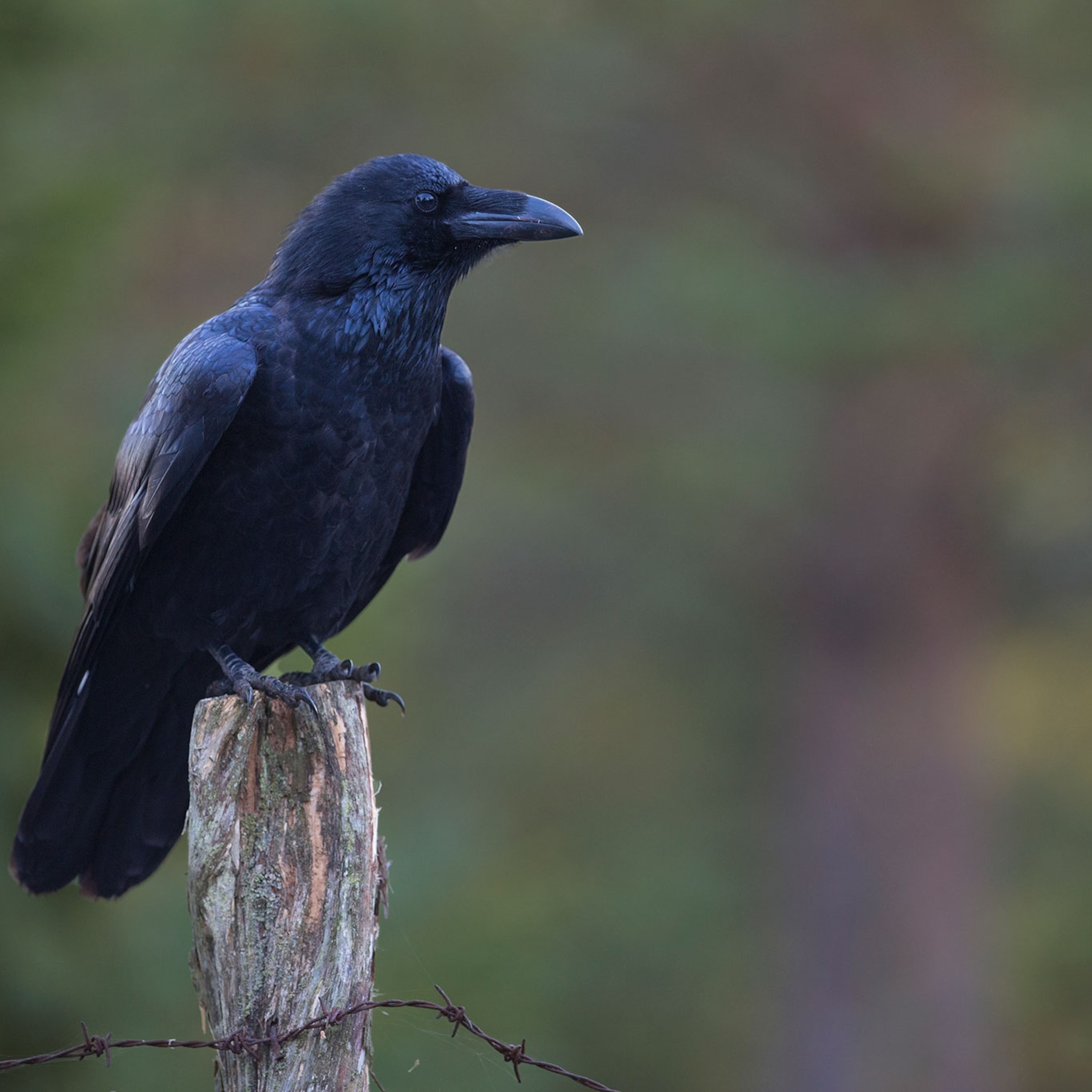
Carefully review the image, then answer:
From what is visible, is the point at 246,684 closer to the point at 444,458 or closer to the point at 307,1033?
the point at 444,458

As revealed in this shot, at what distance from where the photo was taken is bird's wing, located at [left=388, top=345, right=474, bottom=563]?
187 inches

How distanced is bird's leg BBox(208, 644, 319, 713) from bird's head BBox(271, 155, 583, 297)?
1.16 meters

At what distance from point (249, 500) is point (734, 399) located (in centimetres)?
570

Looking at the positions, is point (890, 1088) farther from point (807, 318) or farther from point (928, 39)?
point (928, 39)

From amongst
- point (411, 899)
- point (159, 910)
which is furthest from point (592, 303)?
point (159, 910)

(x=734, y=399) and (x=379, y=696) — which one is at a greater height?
(x=734, y=399)

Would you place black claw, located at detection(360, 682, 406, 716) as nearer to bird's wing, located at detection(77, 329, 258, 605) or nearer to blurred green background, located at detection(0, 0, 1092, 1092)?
bird's wing, located at detection(77, 329, 258, 605)

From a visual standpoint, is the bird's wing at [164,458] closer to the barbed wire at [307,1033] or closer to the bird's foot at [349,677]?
the bird's foot at [349,677]

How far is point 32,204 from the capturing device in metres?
5.68

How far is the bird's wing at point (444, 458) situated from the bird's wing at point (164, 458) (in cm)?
88

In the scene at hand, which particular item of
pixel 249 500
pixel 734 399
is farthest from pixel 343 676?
pixel 734 399

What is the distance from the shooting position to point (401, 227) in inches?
176

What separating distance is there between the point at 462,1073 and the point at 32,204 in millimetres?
5606

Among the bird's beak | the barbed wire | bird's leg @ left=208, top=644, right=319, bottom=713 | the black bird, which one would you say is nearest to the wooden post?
the barbed wire
